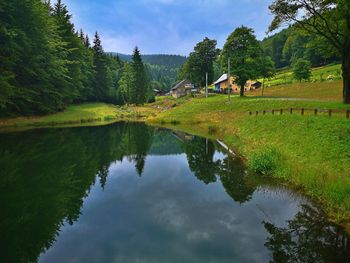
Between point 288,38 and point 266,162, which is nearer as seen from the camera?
point 266,162

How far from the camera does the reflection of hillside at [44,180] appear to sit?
11.0m

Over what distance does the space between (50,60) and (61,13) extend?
26458mm

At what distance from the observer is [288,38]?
240ft

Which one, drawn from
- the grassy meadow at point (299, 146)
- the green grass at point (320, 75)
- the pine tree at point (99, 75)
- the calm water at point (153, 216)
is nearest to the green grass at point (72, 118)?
the grassy meadow at point (299, 146)

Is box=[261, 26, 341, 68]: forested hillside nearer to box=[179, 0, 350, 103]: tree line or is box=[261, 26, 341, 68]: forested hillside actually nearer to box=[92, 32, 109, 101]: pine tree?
box=[179, 0, 350, 103]: tree line

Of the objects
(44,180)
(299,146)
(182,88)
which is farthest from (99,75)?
(299,146)

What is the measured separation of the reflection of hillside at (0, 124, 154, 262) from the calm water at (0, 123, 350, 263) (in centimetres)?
6

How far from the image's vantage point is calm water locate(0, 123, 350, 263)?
9.92 metres

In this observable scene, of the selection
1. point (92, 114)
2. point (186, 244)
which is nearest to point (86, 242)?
point (186, 244)

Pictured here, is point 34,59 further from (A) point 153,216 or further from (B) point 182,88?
(B) point 182,88

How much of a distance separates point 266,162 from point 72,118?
154 feet

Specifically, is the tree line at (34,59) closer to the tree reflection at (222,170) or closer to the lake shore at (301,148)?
the lake shore at (301,148)

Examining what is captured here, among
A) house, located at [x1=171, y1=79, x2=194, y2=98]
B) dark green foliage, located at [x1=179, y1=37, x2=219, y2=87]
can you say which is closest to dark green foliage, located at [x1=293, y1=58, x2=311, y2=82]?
dark green foliage, located at [x1=179, y1=37, x2=219, y2=87]

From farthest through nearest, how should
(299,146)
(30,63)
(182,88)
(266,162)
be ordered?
1. (182,88)
2. (30,63)
3. (299,146)
4. (266,162)
